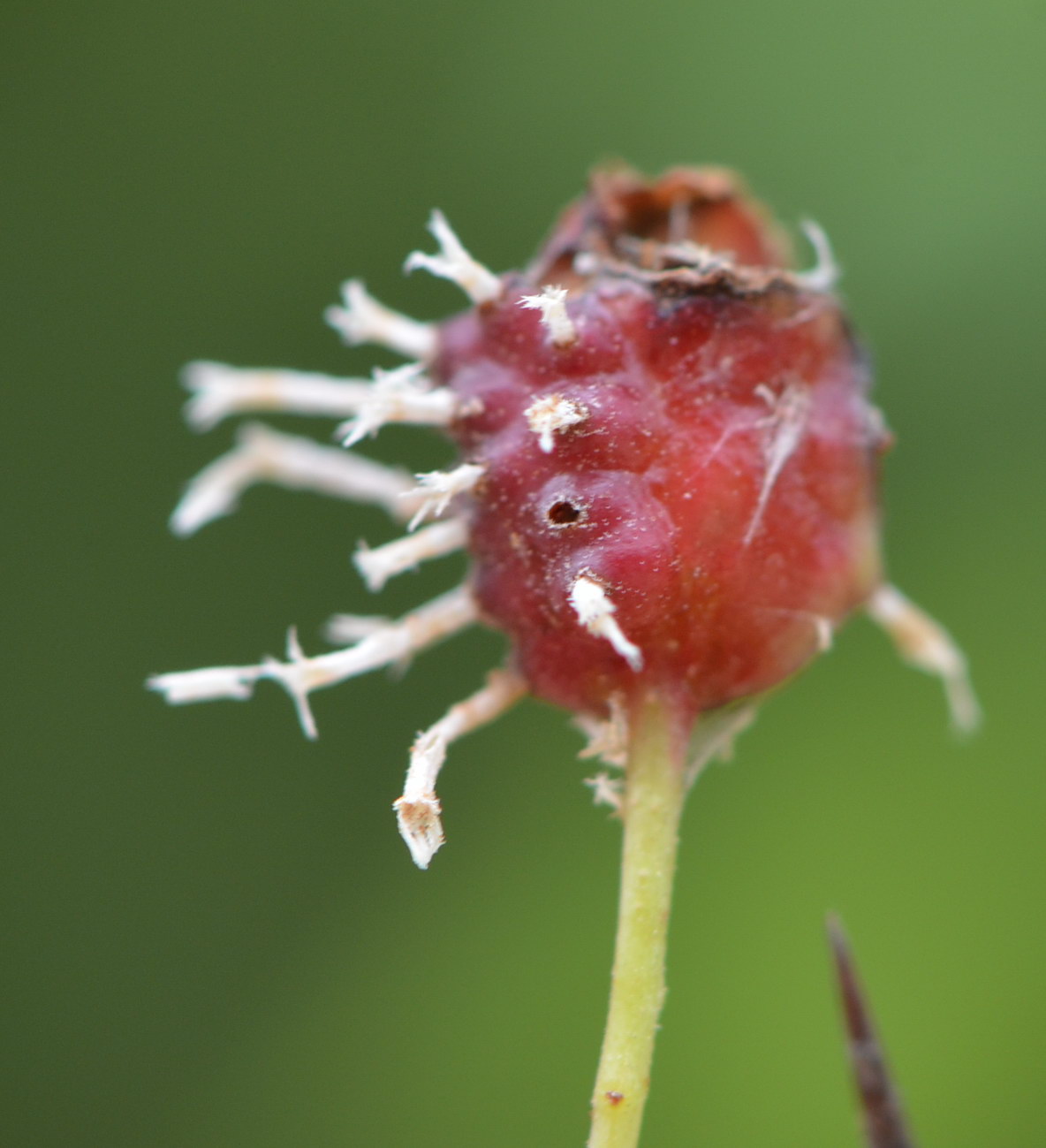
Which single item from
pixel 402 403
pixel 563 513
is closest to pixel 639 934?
pixel 563 513

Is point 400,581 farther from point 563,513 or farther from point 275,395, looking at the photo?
point 563,513

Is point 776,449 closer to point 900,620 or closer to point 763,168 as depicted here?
point 900,620

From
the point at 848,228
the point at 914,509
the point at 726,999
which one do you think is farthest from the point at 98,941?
the point at 848,228

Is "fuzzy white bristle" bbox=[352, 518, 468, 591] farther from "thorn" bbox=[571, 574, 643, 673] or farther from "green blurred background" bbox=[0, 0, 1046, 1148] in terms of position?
"green blurred background" bbox=[0, 0, 1046, 1148]

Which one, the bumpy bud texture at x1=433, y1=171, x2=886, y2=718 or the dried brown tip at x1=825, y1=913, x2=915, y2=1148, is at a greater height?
the bumpy bud texture at x1=433, y1=171, x2=886, y2=718

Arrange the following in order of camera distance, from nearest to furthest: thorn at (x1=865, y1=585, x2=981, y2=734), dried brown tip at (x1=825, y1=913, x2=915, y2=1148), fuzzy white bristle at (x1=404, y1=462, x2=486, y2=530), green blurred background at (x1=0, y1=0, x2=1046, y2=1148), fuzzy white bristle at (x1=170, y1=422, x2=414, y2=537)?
dried brown tip at (x1=825, y1=913, x2=915, y2=1148) → fuzzy white bristle at (x1=404, y1=462, x2=486, y2=530) → thorn at (x1=865, y1=585, x2=981, y2=734) → fuzzy white bristle at (x1=170, y1=422, x2=414, y2=537) → green blurred background at (x1=0, y1=0, x2=1046, y2=1148)

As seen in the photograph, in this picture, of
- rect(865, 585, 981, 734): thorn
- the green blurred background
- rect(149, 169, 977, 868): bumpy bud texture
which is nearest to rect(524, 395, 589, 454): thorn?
rect(149, 169, 977, 868): bumpy bud texture
